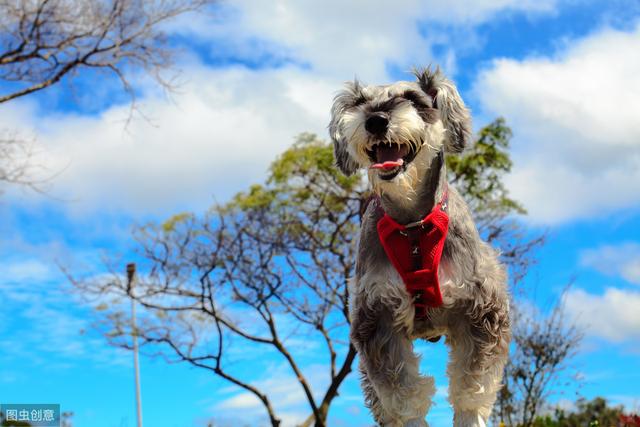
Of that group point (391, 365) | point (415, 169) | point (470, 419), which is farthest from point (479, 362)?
point (415, 169)

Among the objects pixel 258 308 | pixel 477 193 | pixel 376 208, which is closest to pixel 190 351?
pixel 258 308

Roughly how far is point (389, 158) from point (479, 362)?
1.41 m

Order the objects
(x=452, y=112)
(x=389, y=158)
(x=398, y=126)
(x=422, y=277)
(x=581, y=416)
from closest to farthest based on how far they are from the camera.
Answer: (x=398, y=126), (x=389, y=158), (x=452, y=112), (x=422, y=277), (x=581, y=416)

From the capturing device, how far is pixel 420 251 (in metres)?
4.23

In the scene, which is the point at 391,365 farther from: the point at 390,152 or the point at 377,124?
the point at 377,124

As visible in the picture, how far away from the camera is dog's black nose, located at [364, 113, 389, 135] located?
3836 mm

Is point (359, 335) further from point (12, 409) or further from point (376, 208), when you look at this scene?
point (12, 409)

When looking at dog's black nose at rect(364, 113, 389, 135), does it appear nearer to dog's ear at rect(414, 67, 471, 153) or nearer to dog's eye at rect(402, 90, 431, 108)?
dog's eye at rect(402, 90, 431, 108)

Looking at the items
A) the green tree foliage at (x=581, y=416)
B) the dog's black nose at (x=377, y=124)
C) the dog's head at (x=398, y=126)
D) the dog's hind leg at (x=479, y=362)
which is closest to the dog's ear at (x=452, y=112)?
the dog's head at (x=398, y=126)

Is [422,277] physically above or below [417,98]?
below

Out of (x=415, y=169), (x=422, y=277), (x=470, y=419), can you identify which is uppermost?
(x=415, y=169)

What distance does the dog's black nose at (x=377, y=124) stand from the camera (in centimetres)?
384

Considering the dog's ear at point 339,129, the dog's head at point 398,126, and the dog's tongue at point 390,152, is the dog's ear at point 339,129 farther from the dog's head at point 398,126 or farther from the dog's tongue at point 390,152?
the dog's tongue at point 390,152

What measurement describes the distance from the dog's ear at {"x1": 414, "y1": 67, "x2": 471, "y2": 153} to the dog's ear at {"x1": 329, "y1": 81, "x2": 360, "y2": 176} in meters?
0.48
